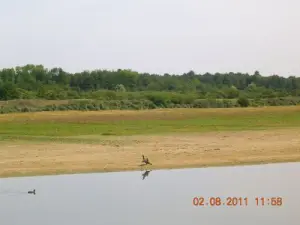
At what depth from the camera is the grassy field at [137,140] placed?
22.0 metres

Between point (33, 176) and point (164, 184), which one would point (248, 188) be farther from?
point (33, 176)

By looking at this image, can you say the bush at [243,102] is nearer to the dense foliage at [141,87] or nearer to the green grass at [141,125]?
the dense foliage at [141,87]

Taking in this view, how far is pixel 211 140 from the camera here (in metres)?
27.9

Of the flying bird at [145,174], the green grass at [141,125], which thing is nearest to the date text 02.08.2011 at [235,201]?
the flying bird at [145,174]

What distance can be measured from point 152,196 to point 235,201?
2.00m

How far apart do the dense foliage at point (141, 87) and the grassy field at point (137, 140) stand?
30.4ft

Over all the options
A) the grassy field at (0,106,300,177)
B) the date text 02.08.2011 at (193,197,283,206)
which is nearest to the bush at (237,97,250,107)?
the grassy field at (0,106,300,177)

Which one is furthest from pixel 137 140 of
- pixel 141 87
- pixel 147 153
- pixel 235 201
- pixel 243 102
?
pixel 141 87

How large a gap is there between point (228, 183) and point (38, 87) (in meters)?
48.6

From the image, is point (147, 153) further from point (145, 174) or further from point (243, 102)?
point (243, 102)

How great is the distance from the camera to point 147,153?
940 inches

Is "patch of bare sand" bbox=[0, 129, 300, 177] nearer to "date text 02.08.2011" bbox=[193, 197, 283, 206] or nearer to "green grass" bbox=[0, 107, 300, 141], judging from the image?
"green grass" bbox=[0, 107, 300, 141]

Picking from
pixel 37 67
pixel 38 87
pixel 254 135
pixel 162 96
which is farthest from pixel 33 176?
pixel 37 67

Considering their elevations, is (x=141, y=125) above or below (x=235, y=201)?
above
